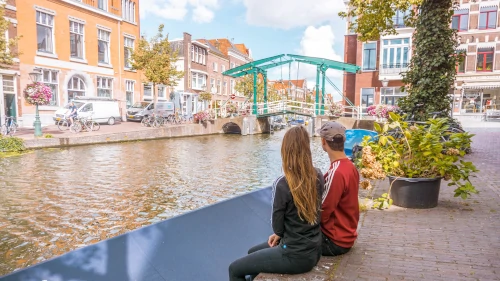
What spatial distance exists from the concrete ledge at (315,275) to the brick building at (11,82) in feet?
65.4

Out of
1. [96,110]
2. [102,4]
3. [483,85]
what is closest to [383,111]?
[96,110]

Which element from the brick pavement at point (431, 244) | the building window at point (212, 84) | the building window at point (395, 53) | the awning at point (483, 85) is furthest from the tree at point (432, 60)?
the building window at point (212, 84)

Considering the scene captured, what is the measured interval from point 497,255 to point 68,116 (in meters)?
18.8

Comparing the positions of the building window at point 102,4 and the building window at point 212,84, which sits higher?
the building window at point 102,4

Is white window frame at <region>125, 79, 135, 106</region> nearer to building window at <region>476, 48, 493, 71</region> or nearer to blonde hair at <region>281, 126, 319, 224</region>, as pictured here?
blonde hair at <region>281, 126, 319, 224</region>

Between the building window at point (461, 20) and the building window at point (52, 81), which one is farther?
the building window at point (461, 20)

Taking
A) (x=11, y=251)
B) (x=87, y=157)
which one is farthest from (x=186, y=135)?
(x=11, y=251)

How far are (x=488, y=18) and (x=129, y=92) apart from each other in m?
28.1

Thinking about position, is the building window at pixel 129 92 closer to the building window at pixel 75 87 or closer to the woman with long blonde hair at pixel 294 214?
the building window at pixel 75 87

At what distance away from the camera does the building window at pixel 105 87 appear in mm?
24003

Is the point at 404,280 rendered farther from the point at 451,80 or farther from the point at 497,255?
the point at 451,80

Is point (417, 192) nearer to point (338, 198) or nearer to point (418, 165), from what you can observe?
point (418, 165)

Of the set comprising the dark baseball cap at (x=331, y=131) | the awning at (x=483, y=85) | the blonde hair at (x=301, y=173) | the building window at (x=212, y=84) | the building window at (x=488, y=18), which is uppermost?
the building window at (x=488, y=18)

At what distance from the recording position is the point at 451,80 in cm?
906
